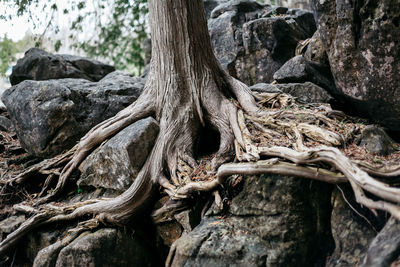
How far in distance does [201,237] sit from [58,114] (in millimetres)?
3780

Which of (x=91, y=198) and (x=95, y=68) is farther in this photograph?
(x=95, y=68)

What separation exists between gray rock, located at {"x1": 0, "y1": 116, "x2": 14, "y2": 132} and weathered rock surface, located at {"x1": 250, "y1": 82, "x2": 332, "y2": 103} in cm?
617

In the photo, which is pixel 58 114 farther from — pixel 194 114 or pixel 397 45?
pixel 397 45

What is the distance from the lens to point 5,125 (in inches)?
324

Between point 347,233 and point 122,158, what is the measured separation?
10.2 feet

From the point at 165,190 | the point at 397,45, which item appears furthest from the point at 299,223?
the point at 397,45

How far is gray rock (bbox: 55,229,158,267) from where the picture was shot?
4.11 m

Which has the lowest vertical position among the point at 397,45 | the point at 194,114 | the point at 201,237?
the point at 201,237

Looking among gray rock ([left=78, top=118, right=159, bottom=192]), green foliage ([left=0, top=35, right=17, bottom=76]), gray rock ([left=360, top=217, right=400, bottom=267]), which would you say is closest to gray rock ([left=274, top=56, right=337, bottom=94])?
gray rock ([left=78, top=118, right=159, bottom=192])

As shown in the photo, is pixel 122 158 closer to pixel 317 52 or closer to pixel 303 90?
pixel 303 90

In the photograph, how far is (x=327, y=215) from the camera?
3369 mm

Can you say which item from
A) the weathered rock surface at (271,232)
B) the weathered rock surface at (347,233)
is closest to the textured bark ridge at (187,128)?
the weathered rock surface at (271,232)

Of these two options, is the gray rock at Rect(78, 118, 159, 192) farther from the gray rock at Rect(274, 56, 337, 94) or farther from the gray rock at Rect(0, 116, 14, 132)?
the gray rock at Rect(0, 116, 14, 132)

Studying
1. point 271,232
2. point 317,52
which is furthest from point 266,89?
point 271,232
